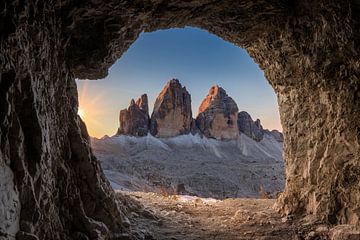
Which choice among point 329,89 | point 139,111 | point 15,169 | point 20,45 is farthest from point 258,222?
point 139,111

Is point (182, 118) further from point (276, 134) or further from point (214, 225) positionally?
point (214, 225)

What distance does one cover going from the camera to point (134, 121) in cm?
6906

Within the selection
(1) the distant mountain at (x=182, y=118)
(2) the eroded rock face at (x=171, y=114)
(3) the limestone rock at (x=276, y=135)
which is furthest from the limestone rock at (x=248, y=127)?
(2) the eroded rock face at (x=171, y=114)

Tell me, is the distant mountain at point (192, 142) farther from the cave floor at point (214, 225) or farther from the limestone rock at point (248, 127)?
the cave floor at point (214, 225)

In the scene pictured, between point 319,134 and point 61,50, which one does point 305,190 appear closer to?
point 319,134

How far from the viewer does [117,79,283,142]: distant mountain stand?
6984 cm

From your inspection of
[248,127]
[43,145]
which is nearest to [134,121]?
[248,127]

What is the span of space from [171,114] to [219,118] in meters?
12.0

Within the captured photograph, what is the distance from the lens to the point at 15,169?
3.40m

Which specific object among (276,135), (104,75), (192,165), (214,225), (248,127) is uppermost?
(248,127)

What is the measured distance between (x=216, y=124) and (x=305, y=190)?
6731cm

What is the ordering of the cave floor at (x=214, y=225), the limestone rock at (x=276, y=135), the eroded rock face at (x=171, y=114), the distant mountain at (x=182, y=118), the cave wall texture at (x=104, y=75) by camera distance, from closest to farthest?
1. the cave wall texture at (x=104, y=75)
2. the cave floor at (x=214, y=225)
3. the distant mountain at (x=182, y=118)
4. the eroded rock face at (x=171, y=114)
5. the limestone rock at (x=276, y=135)

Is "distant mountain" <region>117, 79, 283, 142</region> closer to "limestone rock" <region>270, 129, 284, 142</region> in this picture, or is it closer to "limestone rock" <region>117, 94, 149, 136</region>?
"limestone rock" <region>117, 94, 149, 136</region>

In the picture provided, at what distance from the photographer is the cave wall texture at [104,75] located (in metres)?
3.53
